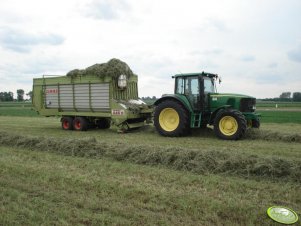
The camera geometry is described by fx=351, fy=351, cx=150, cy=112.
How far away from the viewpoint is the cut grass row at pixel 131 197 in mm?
4348

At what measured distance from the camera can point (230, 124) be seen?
1041 centimetres

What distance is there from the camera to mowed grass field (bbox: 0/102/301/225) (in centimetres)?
442

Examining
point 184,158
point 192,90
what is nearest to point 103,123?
point 192,90

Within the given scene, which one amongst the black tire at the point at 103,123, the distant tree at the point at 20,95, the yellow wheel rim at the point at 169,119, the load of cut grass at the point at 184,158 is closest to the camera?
the load of cut grass at the point at 184,158

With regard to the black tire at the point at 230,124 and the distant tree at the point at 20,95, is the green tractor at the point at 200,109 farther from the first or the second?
the distant tree at the point at 20,95

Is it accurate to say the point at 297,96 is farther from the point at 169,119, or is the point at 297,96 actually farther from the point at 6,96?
the point at 169,119

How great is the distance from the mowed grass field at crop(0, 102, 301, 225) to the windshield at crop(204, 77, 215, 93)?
273cm

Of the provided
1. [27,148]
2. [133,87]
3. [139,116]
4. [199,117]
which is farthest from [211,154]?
[133,87]

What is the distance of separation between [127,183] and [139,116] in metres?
7.25

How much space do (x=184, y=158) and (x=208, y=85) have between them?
191 inches

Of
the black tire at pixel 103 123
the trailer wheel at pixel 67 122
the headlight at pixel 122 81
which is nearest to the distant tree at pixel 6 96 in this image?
the trailer wheel at pixel 67 122

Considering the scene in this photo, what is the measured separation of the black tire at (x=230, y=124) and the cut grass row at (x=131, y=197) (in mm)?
4046

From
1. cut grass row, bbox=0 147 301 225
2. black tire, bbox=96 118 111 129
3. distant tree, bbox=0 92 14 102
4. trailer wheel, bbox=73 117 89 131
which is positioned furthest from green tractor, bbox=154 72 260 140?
distant tree, bbox=0 92 14 102

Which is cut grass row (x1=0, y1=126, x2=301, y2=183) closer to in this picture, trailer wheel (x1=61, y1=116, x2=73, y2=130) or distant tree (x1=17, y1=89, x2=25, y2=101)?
trailer wheel (x1=61, y1=116, x2=73, y2=130)
